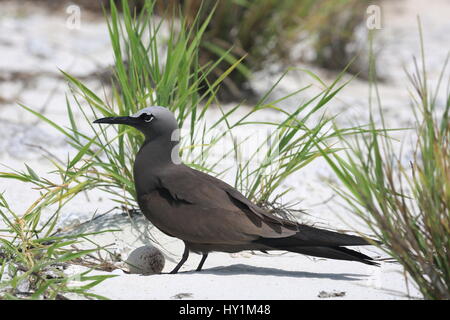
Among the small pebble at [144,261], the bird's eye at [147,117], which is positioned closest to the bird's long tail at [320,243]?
the small pebble at [144,261]

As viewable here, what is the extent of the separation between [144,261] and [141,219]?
425mm

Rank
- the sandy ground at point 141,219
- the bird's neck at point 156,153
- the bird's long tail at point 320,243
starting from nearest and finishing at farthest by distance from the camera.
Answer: the sandy ground at point 141,219, the bird's long tail at point 320,243, the bird's neck at point 156,153

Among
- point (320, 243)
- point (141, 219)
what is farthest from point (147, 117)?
point (320, 243)

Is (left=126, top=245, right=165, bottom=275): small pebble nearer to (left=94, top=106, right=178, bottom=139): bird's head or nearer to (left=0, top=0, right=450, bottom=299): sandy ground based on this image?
(left=0, top=0, right=450, bottom=299): sandy ground

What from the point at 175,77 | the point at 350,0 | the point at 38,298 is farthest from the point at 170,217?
the point at 350,0

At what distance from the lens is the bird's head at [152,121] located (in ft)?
8.04

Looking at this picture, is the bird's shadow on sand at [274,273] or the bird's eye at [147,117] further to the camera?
the bird's eye at [147,117]

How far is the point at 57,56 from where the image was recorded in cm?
516

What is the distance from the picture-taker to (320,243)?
227 cm

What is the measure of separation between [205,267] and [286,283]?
1.58 feet

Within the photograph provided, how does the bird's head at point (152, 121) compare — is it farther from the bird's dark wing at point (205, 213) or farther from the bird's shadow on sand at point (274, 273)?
the bird's shadow on sand at point (274, 273)

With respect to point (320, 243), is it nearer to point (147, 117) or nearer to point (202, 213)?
point (202, 213)

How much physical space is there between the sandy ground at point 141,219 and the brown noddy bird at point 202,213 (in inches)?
3.2
